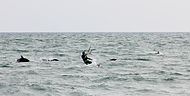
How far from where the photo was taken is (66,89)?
20609 millimetres

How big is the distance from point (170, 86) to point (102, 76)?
19.9 feet

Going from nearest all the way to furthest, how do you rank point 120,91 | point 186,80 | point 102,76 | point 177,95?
point 177,95 < point 120,91 < point 186,80 < point 102,76

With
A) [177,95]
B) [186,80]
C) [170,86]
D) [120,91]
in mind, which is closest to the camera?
[177,95]

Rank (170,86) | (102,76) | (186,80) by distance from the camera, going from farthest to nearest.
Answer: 1. (102,76)
2. (186,80)
3. (170,86)

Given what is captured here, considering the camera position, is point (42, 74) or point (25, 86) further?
point (42, 74)

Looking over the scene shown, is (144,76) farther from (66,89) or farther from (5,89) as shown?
(5,89)

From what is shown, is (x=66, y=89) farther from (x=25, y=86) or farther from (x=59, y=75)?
(x=59, y=75)

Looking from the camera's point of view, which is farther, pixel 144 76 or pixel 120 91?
pixel 144 76

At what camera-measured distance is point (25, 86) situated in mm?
21484

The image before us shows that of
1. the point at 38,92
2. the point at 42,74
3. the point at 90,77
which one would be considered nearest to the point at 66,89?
the point at 38,92

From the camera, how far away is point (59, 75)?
2684cm

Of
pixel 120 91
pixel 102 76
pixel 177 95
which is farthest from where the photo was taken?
pixel 102 76

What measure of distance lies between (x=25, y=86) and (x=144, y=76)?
30.3 feet

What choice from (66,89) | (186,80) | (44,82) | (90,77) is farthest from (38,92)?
(186,80)
